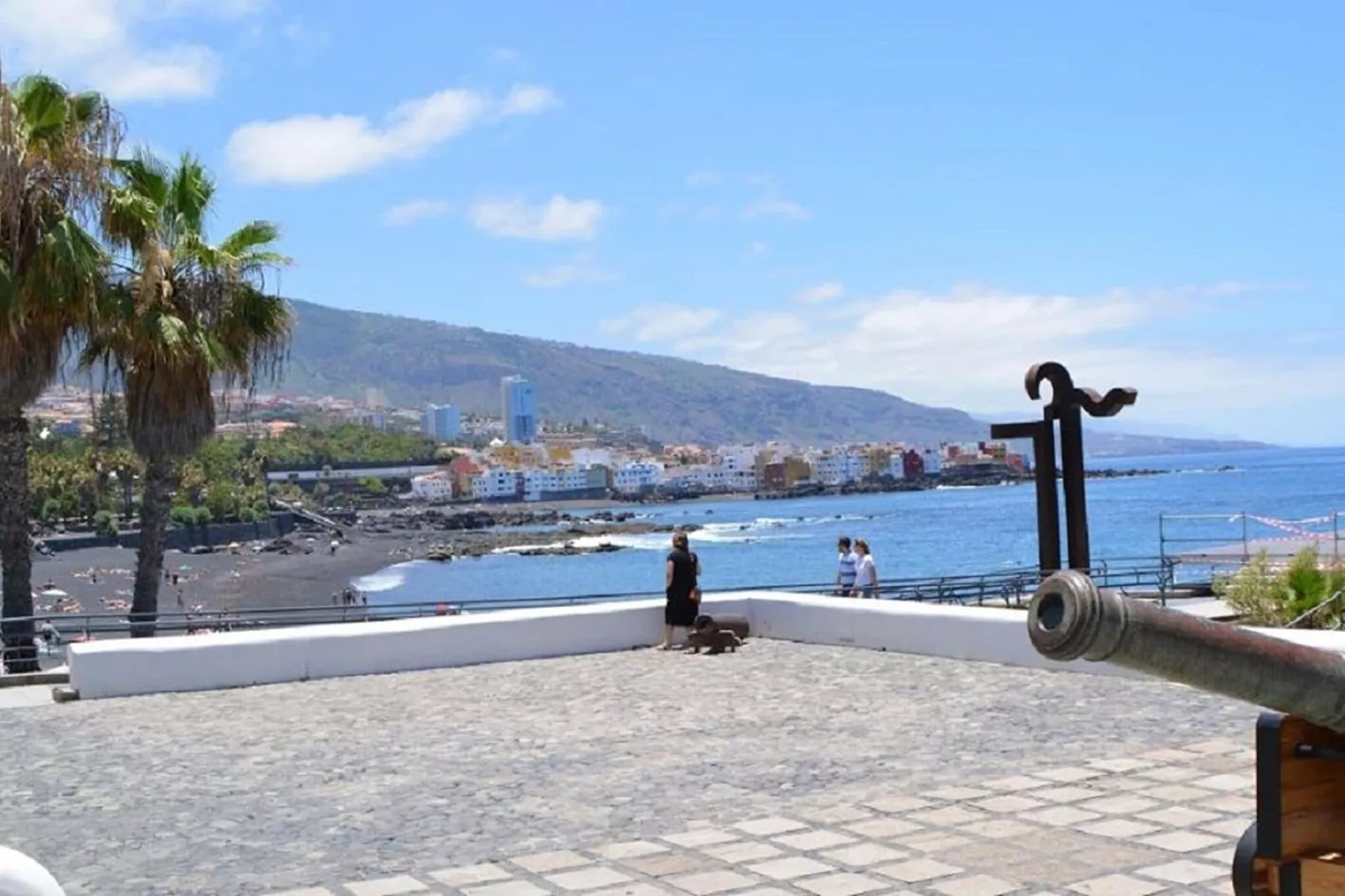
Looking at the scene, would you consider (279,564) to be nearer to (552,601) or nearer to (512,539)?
(512,539)

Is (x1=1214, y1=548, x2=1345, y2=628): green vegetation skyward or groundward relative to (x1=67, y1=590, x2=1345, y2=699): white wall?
skyward

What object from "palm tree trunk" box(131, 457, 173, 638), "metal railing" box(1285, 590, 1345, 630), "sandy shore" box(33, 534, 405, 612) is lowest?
"sandy shore" box(33, 534, 405, 612)

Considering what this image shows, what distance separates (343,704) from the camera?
12.4 m

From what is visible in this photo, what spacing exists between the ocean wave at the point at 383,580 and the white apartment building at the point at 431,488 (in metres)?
79.9

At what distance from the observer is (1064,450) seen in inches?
683

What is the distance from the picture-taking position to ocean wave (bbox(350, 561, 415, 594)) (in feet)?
271

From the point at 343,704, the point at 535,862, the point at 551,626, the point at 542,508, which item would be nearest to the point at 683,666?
the point at 551,626

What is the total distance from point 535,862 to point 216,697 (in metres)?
6.97

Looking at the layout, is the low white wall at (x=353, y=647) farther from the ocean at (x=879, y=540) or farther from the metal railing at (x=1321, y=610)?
the ocean at (x=879, y=540)

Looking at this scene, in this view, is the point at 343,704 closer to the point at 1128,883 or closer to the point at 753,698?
the point at 753,698

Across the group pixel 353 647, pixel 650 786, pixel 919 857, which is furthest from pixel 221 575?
pixel 919 857

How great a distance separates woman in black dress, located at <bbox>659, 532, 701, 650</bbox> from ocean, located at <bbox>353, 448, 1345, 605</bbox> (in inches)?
633

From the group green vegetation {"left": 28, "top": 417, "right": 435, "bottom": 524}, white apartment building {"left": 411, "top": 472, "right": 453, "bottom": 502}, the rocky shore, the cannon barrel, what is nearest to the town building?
white apartment building {"left": 411, "top": 472, "right": 453, "bottom": 502}

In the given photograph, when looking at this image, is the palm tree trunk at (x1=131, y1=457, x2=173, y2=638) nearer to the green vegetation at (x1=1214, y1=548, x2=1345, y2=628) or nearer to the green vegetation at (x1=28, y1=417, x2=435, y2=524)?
the green vegetation at (x1=1214, y1=548, x2=1345, y2=628)
